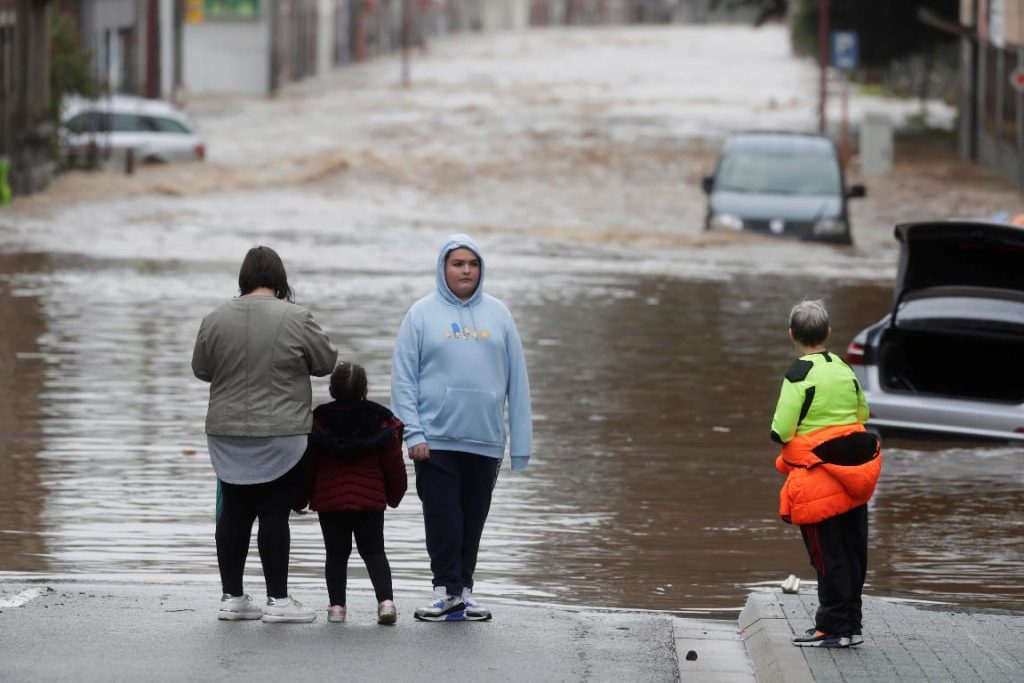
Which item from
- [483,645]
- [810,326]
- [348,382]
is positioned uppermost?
[810,326]

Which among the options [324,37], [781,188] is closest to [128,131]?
[781,188]

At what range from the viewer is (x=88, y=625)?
26.7 ft

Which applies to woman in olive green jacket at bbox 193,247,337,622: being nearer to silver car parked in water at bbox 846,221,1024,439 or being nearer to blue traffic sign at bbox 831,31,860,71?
silver car parked in water at bbox 846,221,1024,439

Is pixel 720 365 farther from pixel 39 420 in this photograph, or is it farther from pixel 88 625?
pixel 88 625

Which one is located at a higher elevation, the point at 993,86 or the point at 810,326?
the point at 993,86

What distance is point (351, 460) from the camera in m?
8.30

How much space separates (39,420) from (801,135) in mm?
19152

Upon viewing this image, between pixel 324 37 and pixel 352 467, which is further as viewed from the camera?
Answer: pixel 324 37

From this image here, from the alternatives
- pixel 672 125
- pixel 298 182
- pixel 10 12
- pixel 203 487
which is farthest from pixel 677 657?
pixel 672 125

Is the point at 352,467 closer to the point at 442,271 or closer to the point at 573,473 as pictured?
the point at 442,271

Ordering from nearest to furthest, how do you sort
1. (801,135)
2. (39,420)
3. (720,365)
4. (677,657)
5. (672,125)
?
(677,657), (39,420), (720,365), (801,135), (672,125)

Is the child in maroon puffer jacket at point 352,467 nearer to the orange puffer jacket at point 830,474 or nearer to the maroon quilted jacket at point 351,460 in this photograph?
the maroon quilted jacket at point 351,460

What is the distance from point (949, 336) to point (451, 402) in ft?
18.1

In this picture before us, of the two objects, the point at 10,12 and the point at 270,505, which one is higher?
the point at 10,12
